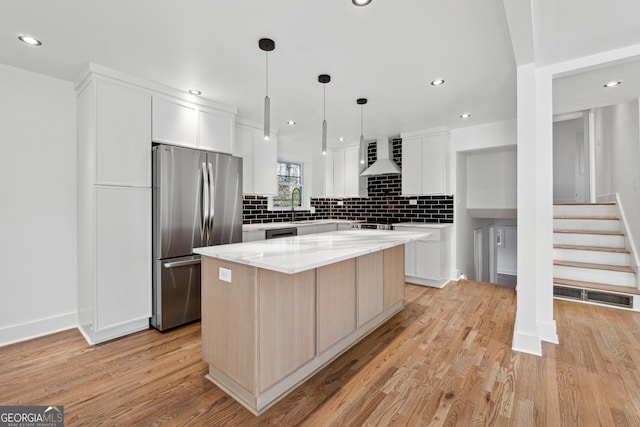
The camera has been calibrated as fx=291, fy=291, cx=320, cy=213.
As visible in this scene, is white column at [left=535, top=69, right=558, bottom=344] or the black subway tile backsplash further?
the black subway tile backsplash

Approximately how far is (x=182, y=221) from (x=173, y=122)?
105cm

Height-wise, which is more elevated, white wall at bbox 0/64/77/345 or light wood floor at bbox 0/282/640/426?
white wall at bbox 0/64/77/345

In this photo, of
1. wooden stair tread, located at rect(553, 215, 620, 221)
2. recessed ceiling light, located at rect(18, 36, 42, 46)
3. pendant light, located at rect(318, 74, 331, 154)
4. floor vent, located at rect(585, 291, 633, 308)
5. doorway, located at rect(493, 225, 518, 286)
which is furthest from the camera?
doorway, located at rect(493, 225, 518, 286)

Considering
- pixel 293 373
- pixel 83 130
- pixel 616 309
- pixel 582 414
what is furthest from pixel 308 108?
pixel 616 309

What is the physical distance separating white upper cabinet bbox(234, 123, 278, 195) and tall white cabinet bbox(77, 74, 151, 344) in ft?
5.02

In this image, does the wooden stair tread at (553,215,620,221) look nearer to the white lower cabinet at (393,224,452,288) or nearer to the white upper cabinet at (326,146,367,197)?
the white lower cabinet at (393,224,452,288)

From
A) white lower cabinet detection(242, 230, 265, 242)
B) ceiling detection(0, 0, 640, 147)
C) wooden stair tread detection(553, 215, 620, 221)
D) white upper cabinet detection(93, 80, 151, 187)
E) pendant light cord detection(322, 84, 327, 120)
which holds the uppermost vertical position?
pendant light cord detection(322, 84, 327, 120)

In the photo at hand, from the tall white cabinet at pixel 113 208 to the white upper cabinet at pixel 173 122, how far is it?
0.08 m

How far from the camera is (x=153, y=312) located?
9.61 ft

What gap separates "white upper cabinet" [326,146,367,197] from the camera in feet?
18.7

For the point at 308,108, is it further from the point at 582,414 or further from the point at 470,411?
the point at 582,414

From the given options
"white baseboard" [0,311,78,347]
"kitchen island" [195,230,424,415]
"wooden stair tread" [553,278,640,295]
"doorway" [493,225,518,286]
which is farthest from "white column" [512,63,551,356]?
"doorway" [493,225,518,286]

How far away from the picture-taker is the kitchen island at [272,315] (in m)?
1.69

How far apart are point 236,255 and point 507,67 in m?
2.85
